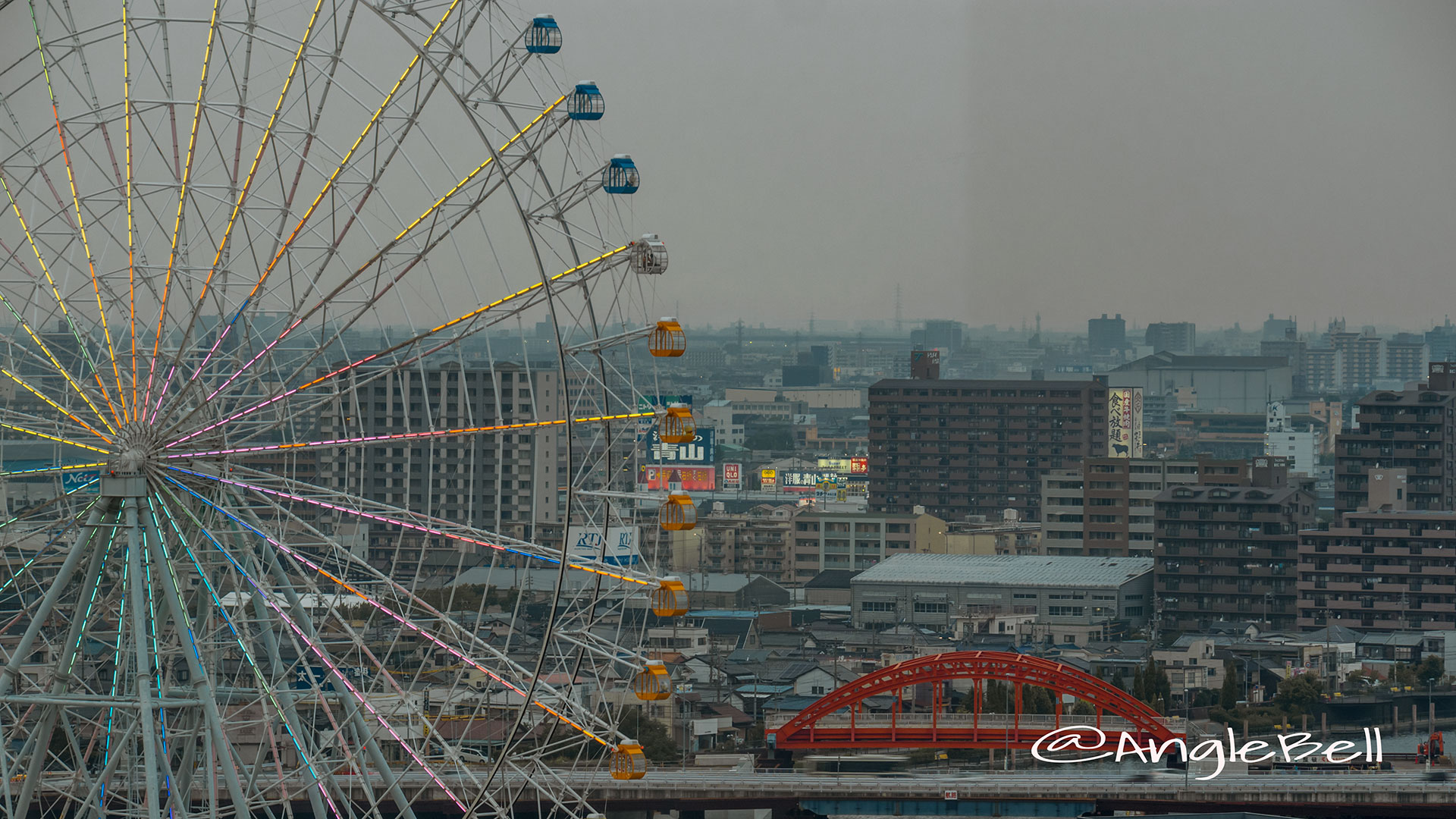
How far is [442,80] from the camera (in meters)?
13.6

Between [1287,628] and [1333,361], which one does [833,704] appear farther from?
[1333,361]

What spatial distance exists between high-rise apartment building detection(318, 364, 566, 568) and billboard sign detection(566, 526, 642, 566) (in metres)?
0.31

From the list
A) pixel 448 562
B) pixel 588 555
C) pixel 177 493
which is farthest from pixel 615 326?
pixel 448 562

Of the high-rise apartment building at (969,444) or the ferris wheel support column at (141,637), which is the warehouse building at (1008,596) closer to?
the high-rise apartment building at (969,444)

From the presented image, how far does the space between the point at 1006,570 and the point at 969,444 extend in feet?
78.9

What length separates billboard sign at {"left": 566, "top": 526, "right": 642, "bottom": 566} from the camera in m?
14.2

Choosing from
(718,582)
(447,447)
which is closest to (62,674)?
(447,447)

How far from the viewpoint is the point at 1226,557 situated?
5012 centimetres

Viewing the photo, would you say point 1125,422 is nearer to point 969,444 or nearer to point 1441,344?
point 969,444

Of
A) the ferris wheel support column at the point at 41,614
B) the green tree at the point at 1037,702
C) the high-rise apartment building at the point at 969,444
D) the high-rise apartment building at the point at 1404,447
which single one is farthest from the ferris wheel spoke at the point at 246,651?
the high-rise apartment building at the point at 969,444

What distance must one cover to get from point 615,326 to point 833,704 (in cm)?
1573

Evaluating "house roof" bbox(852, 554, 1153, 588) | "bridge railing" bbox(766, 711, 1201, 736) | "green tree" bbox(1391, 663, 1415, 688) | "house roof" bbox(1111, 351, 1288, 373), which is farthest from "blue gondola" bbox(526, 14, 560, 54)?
"house roof" bbox(1111, 351, 1288, 373)

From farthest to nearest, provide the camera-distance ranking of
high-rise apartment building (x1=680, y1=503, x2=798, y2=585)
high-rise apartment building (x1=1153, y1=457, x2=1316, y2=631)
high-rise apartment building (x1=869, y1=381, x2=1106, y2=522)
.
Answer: high-rise apartment building (x1=869, y1=381, x2=1106, y2=522), high-rise apartment building (x1=680, y1=503, x2=798, y2=585), high-rise apartment building (x1=1153, y1=457, x2=1316, y2=631)

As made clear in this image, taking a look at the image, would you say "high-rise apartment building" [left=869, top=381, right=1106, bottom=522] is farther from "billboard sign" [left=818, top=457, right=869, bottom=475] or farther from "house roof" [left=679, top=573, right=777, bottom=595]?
"house roof" [left=679, top=573, right=777, bottom=595]
